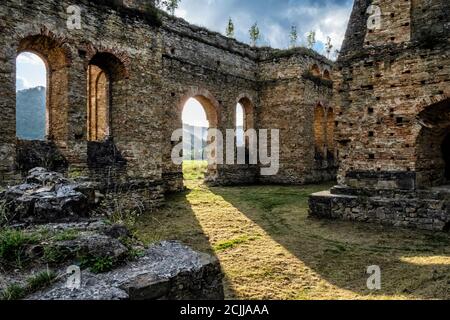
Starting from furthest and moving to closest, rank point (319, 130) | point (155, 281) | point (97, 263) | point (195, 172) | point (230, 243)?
point (195, 172), point (319, 130), point (230, 243), point (97, 263), point (155, 281)

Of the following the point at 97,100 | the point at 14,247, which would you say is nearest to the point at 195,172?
the point at 97,100

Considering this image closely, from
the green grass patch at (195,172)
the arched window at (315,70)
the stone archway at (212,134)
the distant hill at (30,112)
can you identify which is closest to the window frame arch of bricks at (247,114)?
the stone archway at (212,134)

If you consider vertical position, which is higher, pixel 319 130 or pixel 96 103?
pixel 96 103

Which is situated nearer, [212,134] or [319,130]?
[212,134]

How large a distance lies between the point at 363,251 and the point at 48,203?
514cm

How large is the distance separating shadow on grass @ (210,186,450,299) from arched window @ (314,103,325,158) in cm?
784

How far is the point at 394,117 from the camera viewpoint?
823 cm

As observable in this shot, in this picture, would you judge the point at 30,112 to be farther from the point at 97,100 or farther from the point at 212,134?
the point at 97,100

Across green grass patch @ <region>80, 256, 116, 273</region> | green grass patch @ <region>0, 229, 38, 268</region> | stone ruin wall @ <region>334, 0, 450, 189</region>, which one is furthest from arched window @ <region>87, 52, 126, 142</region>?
green grass patch @ <region>80, 256, 116, 273</region>

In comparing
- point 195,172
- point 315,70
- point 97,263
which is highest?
point 315,70

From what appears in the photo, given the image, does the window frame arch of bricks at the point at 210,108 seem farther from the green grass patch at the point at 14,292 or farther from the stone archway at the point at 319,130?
the green grass patch at the point at 14,292
